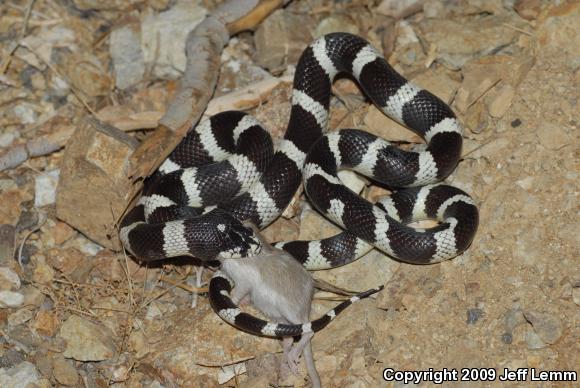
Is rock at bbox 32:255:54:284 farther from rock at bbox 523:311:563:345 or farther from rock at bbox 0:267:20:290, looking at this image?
rock at bbox 523:311:563:345

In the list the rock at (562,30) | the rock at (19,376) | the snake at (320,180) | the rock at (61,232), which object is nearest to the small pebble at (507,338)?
the snake at (320,180)

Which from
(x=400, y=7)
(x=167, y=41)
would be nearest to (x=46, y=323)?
(x=167, y=41)

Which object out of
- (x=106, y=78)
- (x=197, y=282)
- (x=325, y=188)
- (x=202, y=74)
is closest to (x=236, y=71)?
(x=202, y=74)

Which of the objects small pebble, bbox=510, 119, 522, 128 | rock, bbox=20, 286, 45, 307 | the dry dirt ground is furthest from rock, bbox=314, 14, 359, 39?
rock, bbox=20, 286, 45, 307

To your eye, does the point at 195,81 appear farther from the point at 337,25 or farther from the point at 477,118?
the point at 477,118

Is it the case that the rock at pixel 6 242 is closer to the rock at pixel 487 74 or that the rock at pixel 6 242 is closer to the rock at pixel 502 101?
the rock at pixel 487 74

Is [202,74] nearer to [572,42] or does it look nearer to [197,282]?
[197,282]

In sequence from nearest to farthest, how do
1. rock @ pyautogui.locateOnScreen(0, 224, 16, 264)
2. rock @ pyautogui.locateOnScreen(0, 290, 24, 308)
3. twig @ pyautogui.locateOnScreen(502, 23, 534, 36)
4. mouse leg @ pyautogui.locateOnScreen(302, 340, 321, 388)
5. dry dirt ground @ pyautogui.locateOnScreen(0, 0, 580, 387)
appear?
mouse leg @ pyautogui.locateOnScreen(302, 340, 321, 388)
dry dirt ground @ pyautogui.locateOnScreen(0, 0, 580, 387)
rock @ pyautogui.locateOnScreen(0, 290, 24, 308)
rock @ pyautogui.locateOnScreen(0, 224, 16, 264)
twig @ pyautogui.locateOnScreen(502, 23, 534, 36)
